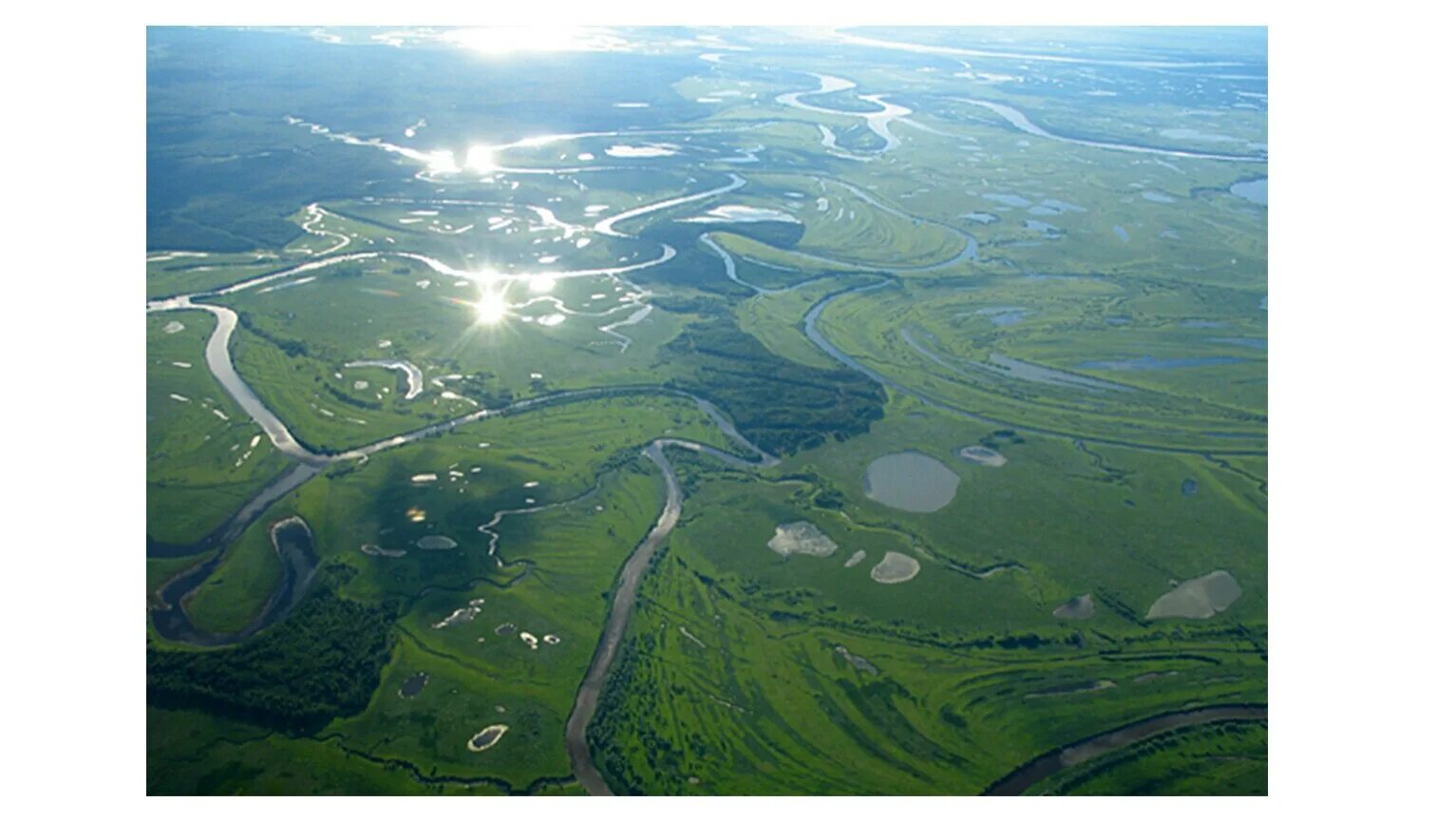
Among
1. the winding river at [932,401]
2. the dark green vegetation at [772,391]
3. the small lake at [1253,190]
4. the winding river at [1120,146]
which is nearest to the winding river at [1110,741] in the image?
the winding river at [932,401]

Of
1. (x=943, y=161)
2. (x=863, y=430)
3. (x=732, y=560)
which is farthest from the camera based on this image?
(x=943, y=161)

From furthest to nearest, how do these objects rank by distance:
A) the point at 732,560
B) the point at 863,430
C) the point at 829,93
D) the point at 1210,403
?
the point at 829,93, the point at 1210,403, the point at 863,430, the point at 732,560

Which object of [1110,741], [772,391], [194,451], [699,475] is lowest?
[1110,741]

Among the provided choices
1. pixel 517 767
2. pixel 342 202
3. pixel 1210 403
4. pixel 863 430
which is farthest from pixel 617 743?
pixel 342 202

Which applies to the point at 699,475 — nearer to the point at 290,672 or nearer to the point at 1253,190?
the point at 290,672

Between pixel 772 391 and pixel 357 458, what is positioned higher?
pixel 772 391

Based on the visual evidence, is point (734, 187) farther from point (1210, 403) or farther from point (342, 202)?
point (1210, 403)

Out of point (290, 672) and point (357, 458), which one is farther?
Answer: point (357, 458)

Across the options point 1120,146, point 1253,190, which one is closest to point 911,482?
point 1253,190
